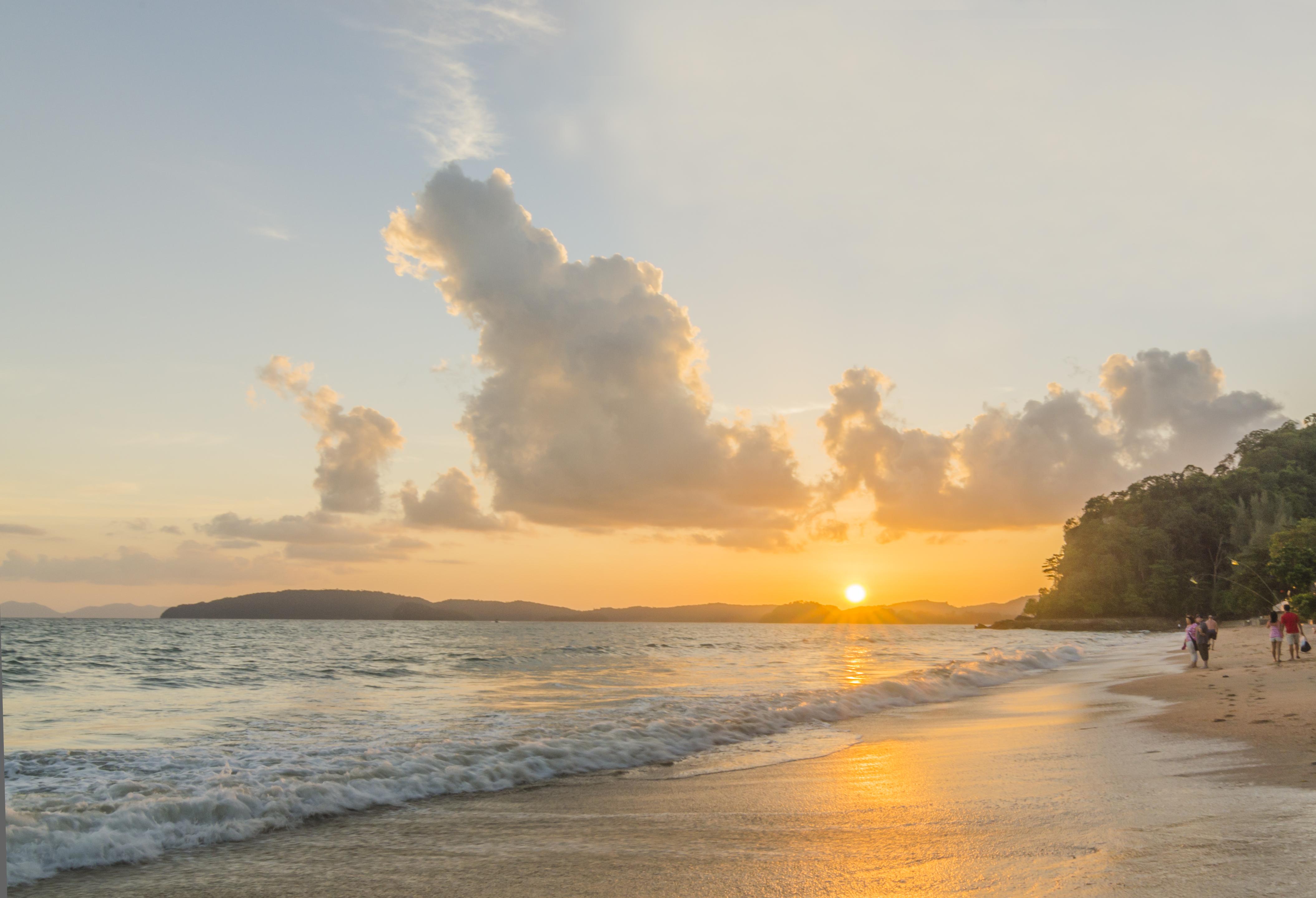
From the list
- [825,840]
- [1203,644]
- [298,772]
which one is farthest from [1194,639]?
[298,772]

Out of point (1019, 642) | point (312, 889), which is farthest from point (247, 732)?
point (1019, 642)

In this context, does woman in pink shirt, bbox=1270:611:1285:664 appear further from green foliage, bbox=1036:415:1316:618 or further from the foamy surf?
green foliage, bbox=1036:415:1316:618

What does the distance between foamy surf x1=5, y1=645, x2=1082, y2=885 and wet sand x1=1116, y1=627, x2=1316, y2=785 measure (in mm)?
7128

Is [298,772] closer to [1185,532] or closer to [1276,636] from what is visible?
[1276,636]

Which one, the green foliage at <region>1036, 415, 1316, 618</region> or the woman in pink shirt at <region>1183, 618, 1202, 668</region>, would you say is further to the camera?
the green foliage at <region>1036, 415, 1316, 618</region>

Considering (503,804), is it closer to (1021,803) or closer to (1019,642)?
(1021,803)

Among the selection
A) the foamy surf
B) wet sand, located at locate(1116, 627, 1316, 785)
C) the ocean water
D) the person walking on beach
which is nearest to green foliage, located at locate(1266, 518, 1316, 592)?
the ocean water

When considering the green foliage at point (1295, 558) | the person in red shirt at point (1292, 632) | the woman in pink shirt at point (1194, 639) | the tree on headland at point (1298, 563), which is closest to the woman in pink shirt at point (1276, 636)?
the person in red shirt at point (1292, 632)

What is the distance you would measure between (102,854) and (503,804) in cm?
423

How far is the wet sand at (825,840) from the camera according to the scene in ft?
22.1

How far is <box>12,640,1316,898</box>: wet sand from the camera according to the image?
A: 6746 millimetres

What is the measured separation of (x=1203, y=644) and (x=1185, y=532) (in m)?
97.9

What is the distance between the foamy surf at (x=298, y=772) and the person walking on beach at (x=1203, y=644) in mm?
17456

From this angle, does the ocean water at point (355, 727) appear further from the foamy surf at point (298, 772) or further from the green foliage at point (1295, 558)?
the green foliage at point (1295, 558)
